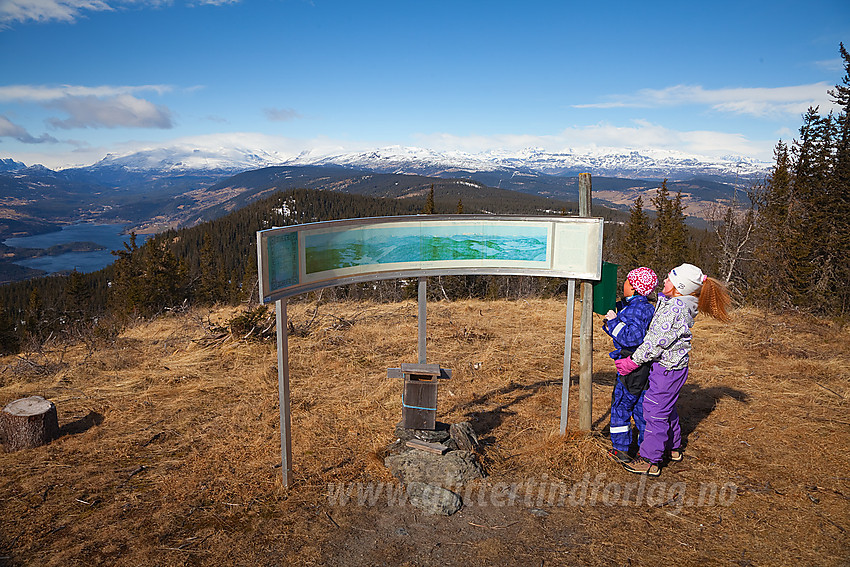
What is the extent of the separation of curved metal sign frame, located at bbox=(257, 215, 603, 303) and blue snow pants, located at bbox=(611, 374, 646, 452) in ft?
4.18

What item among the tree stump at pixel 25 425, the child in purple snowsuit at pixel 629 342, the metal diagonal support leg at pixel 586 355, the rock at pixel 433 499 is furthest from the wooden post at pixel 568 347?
the tree stump at pixel 25 425

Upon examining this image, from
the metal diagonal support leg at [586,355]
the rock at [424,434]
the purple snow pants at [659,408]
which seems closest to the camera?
the purple snow pants at [659,408]

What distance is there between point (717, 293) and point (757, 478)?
6.43ft

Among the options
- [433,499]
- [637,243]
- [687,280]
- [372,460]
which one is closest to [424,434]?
[372,460]

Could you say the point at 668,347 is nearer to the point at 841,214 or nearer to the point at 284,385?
the point at 284,385

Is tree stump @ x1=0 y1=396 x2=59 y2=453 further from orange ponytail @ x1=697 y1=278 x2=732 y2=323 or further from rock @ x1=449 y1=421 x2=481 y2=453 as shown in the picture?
orange ponytail @ x1=697 y1=278 x2=732 y2=323

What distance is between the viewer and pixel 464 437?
17.4 feet

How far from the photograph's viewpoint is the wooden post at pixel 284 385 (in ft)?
14.8

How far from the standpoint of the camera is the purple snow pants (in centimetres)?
474

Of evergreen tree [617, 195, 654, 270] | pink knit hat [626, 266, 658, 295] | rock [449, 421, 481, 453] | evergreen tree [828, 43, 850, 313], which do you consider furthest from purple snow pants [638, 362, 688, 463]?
evergreen tree [617, 195, 654, 270]

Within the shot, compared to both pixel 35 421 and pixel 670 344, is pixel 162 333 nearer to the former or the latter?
pixel 35 421

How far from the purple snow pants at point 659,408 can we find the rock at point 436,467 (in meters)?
1.78

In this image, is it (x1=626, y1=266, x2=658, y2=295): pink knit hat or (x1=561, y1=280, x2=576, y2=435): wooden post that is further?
(x1=561, y1=280, x2=576, y2=435): wooden post

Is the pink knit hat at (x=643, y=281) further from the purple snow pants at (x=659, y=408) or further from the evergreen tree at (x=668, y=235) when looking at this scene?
the evergreen tree at (x=668, y=235)
